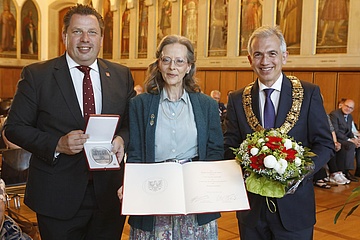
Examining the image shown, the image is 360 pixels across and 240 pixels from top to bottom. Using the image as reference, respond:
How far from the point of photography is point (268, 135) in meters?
2.48

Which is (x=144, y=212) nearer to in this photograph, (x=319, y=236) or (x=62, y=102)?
(x=62, y=102)

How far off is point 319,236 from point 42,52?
1816cm

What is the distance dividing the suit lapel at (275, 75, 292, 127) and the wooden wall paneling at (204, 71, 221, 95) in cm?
1218

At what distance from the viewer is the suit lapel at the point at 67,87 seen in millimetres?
2734

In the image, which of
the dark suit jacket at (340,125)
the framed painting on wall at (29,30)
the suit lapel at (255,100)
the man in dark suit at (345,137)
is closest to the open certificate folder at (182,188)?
the suit lapel at (255,100)

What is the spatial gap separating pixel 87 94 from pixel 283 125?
1234mm

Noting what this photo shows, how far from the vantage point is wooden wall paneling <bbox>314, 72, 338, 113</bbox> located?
11.9 m

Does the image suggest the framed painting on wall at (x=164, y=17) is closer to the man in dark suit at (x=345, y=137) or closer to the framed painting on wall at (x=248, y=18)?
the framed painting on wall at (x=248, y=18)

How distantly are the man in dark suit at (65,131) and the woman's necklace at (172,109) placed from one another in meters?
0.31

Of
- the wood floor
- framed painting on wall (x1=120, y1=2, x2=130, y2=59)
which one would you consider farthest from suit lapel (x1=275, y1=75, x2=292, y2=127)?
framed painting on wall (x1=120, y1=2, x2=130, y2=59)

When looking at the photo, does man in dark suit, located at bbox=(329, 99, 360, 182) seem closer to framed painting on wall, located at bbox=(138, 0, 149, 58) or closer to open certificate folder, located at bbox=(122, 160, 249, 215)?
open certificate folder, located at bbox=(122, 160, 249, 215)

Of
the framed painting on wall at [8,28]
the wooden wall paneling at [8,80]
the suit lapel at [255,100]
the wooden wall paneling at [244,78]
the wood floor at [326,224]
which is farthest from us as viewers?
the wooden wall paneling at [8,80]

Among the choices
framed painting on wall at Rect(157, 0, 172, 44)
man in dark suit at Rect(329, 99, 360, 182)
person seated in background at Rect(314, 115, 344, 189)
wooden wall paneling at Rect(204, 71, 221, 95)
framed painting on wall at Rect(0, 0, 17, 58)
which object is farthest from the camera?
framed painting on wall at Rect(0, 0, 17, 58)

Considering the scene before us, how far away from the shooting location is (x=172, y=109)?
2.72m
